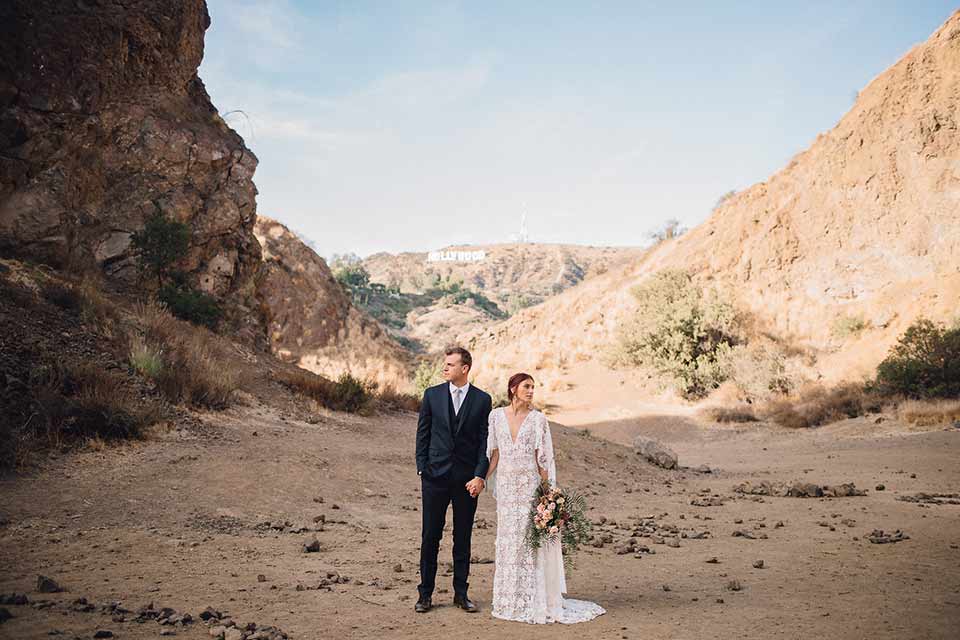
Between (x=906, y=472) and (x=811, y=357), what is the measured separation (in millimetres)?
14672

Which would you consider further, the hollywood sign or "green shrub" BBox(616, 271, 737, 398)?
the hollywood sign

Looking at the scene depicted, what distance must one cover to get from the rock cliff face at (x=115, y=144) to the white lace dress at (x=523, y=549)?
12.2 meters

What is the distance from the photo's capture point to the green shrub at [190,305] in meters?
13.8

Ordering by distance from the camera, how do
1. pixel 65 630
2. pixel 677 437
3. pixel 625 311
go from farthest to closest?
pixel 625 311 → pixel 677 437 → pixel 65 630

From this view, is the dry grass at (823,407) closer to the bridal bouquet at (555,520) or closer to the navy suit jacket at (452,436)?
the bridal bouquet at (555,520)

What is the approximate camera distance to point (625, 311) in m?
34.0

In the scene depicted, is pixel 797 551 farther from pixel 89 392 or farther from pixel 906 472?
pixel 89 392

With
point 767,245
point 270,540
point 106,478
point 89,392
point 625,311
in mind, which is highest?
point 767,245

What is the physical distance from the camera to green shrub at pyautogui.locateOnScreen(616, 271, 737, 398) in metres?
24.7

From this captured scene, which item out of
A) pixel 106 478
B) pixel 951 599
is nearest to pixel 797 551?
pixel 951 599

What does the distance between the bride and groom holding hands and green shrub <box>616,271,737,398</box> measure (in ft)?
70.0

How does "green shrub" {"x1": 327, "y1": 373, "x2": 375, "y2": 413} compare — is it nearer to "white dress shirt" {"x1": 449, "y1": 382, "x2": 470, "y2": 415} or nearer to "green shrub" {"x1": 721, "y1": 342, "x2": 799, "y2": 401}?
"white dress shirt" {"x1": 449, "y1": 382, "x2": 470, "y2": 415}

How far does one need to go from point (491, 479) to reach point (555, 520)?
59cm

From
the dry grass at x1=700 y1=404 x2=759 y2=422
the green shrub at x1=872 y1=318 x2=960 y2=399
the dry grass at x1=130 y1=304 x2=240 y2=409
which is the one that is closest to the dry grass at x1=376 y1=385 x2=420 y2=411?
the dry grass at x1=130 y1=304 x2=240 y2=409
